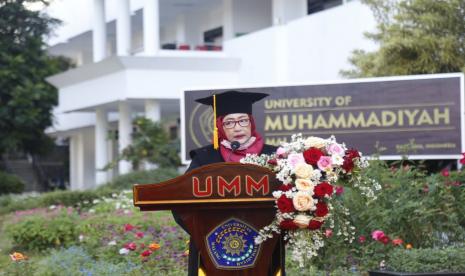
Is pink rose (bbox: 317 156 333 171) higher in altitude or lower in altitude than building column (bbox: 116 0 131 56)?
lower

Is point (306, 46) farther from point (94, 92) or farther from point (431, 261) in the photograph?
point (431, 261)

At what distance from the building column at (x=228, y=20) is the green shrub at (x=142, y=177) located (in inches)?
279

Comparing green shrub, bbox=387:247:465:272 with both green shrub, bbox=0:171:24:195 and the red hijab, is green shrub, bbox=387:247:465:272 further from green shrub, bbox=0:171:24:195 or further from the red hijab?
green shrub, bbox=0:171:24:195

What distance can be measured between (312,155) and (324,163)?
9 centimetres

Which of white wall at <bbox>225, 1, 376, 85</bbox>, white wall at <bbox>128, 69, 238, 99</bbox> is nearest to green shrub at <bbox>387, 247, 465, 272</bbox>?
white wall at <bbox>225, 1, 376, 85</bbox>

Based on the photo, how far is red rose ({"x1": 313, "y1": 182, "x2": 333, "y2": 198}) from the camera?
454 centimetres

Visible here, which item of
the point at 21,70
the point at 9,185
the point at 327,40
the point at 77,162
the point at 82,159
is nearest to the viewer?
the point at 327,40

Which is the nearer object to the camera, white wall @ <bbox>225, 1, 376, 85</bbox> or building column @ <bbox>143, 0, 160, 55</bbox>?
white wall @ <bbox>225, 1, 376, 85</bbox>

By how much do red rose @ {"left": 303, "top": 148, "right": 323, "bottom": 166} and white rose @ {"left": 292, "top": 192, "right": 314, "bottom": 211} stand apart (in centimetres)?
24

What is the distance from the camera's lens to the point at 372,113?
1312cm

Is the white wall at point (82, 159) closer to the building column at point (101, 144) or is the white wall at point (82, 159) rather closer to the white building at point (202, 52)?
the white building at point (202, 52)

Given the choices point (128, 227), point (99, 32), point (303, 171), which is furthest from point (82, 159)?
point (303, 171)

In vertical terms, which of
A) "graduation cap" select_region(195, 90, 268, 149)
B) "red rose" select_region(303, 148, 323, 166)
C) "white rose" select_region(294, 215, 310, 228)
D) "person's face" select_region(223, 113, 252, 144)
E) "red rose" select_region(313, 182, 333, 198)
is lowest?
"white rose" select_region(294, 215, 310, 228)

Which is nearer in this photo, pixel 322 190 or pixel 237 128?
pixel 322 190
